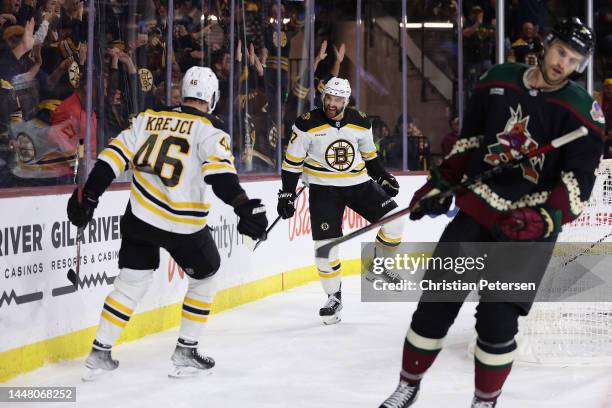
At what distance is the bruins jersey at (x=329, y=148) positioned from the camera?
551cm

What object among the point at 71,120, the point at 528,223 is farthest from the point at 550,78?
the point at 71,120

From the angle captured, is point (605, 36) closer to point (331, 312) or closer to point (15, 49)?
point (331, 312)

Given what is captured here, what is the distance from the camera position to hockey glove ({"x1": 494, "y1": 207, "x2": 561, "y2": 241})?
277 cm

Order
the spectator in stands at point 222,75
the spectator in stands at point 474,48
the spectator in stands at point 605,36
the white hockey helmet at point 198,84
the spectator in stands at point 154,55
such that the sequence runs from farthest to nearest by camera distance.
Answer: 1. the spectator in stands at point 605,36
2. the spectator in stands at point 474,48
3. the spectator in stands at point 222,75
4. the spectator in stands at point 154,55
5. the white hockey helmet at point 198,84

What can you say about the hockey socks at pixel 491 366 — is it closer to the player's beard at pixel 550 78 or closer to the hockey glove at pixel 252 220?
the player's beard at pixel 550 78

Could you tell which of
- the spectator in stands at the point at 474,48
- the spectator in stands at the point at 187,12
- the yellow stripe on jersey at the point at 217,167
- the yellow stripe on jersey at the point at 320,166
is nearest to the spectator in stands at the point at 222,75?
the spectator in stands at the point at 187,12

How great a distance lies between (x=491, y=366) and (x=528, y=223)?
0.45m

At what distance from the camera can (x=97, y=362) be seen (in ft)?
12.8

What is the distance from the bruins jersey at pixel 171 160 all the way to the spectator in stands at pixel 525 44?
21.0ft

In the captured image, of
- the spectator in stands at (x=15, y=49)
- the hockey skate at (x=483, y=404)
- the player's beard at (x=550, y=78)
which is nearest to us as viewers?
the player's beard at (x=550, y=78)

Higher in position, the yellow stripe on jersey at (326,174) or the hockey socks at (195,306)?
the yellow stripe on jersey at (326,174)

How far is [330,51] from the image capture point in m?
8.27

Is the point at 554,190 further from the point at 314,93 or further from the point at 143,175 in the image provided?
the point at 314,93

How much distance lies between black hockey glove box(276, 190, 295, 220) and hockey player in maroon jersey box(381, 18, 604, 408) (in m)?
2.30
